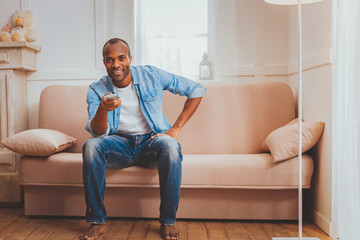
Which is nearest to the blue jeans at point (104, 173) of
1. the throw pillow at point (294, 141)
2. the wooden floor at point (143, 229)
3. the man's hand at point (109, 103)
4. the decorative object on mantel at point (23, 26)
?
the wooden floor at point (143, 229)

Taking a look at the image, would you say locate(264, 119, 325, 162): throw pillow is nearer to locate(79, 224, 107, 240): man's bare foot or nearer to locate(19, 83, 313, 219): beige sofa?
locate(19, 83, 313, 219): beige sofa

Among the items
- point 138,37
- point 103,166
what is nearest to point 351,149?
point 103,166

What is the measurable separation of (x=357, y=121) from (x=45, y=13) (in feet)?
8.68

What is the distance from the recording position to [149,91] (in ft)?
6.75

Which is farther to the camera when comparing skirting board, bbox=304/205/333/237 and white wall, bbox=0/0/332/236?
white wall, bbox=0/0/332/236

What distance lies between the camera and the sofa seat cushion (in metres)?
1.91

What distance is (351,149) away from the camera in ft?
4.76

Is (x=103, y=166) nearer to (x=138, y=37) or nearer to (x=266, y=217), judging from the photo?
(x=266, y=217)

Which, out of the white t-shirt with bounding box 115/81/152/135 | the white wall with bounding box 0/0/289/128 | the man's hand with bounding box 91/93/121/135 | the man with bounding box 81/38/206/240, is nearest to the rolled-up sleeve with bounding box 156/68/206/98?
the man with bounding box 81/38/206/240

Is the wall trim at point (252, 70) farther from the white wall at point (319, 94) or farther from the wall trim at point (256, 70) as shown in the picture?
the white wall at point (319, 94)

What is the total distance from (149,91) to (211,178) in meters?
0.66

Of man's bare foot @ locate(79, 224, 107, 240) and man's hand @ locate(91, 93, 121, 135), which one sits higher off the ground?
man's hand @ locate(91, 93, 121, 135)

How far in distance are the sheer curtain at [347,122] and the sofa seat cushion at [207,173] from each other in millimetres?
350

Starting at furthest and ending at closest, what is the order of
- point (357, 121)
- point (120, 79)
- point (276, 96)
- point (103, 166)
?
point (276, 96) < point (120, 79) < point (103, 166) < point (357, 121)
